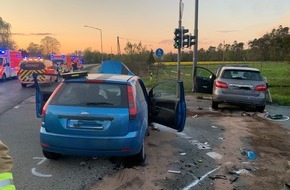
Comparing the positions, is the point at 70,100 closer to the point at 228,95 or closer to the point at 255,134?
the point at 255,134

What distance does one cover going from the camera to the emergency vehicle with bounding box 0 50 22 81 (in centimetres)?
2725

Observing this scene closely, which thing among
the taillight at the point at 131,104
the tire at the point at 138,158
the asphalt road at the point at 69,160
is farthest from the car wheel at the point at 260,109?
the taillight at the point at 131,104

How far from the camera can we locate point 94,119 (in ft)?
16.8

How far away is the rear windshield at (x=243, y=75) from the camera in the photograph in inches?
460

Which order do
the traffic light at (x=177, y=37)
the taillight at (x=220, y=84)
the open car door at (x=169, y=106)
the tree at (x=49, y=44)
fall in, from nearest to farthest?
the open car door at (x=169, y=106) < the taillight at (x=220, y=84) < the traffic light at (x=177, y=37) < the tree at (x=49, y=44)

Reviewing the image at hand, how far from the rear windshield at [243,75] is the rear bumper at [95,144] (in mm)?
7388

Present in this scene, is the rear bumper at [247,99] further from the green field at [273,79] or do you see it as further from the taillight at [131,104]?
the taillight at [131,104]

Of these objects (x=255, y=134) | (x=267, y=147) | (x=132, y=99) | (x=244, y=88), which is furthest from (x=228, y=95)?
(x=132, y=99)

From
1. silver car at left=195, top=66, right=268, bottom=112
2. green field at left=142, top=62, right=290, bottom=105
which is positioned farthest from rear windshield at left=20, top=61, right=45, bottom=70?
silver car at left=195, top=66, right=268, bottom=112

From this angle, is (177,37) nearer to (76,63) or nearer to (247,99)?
(247,99)

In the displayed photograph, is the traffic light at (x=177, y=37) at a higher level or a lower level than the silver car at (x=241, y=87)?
higher

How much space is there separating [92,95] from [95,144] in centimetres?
82

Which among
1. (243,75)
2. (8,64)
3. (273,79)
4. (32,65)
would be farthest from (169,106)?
(8,64)

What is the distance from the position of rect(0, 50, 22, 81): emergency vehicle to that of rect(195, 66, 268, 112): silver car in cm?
2056
